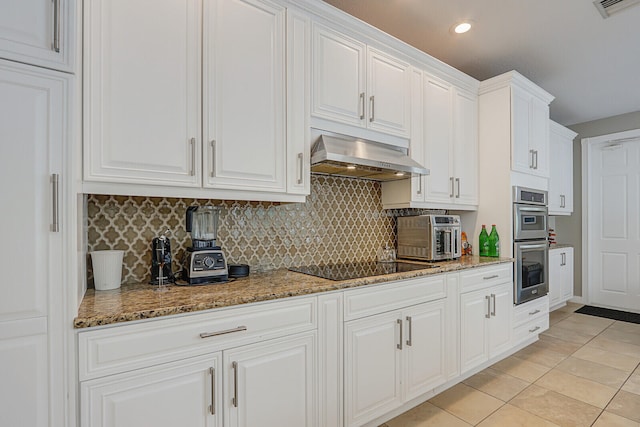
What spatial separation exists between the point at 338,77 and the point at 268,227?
3.50 feet

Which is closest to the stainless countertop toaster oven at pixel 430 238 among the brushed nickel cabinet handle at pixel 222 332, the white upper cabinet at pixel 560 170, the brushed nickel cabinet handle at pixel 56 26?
the brushed nickel cabinet handle at pixel 222 332

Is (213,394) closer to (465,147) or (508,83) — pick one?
(465,147)

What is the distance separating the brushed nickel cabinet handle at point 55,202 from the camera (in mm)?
1072

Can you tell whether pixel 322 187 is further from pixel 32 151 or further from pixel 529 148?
pixel 529 148

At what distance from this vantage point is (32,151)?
1050 mm

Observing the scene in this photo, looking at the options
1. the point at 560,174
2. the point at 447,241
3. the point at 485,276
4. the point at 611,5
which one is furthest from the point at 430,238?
the point at 560,174

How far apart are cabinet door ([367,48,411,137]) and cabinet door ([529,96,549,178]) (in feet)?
5.08

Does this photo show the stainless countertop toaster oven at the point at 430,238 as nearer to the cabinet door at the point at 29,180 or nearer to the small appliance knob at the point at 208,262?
the small appliance knob at the point at 208,262

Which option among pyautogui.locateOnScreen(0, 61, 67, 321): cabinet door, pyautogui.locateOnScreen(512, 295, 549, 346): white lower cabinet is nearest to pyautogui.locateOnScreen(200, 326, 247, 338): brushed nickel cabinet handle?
pyautogui.locateOnScreen(0, 61, 67, 321): cabinet door

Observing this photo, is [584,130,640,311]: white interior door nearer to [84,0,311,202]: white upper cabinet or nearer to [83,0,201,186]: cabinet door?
[84,0,311,202]: white upper cabinet

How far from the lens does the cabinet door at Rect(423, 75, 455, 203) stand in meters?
2.65

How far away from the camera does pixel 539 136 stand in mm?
3277

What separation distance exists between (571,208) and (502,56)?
3026 millimetres

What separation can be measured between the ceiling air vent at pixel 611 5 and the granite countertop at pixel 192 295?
2.29 m
